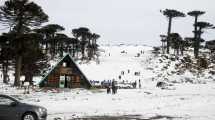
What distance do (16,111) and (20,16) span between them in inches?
1135

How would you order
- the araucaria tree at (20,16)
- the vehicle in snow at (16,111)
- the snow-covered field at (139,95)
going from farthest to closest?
the araucaria tree at (20,16), the snow-covered field at (139,95), the vehicle in snow at (16,111)

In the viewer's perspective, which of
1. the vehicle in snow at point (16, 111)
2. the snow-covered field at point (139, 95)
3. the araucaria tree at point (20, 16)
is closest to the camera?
the vehicle in snow at point (16, 111)

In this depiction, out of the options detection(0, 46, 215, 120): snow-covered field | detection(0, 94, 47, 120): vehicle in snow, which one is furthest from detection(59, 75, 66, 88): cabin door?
detection(0, 94, 47, 120): vehicle in snow

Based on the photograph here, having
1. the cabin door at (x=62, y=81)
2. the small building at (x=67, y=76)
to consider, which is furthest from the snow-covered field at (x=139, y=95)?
the cabin door at (x=62, y=81)

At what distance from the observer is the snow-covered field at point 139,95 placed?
24031 mm

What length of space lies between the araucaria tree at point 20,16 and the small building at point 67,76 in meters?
5.80

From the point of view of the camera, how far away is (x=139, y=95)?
39812 mm

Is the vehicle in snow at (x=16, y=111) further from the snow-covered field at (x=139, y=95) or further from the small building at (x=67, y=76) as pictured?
the small building at (x=67, y=76)

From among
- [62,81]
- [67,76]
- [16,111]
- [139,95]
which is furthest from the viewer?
[62,81]

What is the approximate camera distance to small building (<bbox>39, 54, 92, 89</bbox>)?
2044 inches

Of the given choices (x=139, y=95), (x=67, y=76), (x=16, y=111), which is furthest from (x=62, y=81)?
(x=16, y=111)

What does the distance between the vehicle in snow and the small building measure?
1317 inches

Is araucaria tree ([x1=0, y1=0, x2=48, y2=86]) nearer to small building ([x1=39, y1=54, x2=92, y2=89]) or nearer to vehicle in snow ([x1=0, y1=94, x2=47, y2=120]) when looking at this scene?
small building ([x1=39, y1=54, x2=92, y2=89])

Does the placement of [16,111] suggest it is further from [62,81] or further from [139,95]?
[62,81]
